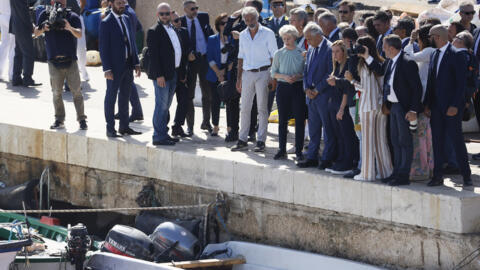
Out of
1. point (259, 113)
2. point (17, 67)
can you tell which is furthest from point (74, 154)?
point (17, 67)

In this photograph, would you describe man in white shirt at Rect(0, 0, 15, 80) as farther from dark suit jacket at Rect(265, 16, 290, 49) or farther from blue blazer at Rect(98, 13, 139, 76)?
dark suit jacket at Rect(265, 16, 290, 49)

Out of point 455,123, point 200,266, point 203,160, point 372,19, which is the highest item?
point 372,19

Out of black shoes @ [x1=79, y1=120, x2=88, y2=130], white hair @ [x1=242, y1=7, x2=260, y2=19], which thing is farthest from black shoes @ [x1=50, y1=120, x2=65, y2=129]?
white hair @ [x1=242, y1=7, x2=260, y2=19]

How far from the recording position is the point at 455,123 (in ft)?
32.4

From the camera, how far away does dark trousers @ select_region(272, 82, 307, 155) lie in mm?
11148

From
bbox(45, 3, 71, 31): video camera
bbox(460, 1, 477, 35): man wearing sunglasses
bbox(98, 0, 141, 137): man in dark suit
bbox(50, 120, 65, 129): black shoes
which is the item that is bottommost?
bbox(50, 120, 65, 129): black shoes

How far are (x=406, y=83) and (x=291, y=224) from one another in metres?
2.12

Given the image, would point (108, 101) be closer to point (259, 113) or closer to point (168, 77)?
point (168, 77)

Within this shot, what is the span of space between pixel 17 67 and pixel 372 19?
281 inches

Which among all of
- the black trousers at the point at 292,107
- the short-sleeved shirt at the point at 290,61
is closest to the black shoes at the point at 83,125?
the black trousers at the point at 292,107

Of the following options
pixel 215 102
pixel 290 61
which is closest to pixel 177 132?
pixel 215 102

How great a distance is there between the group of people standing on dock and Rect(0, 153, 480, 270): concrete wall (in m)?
0.52

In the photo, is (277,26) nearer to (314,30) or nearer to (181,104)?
(181,104)

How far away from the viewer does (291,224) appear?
10805 millimetres
